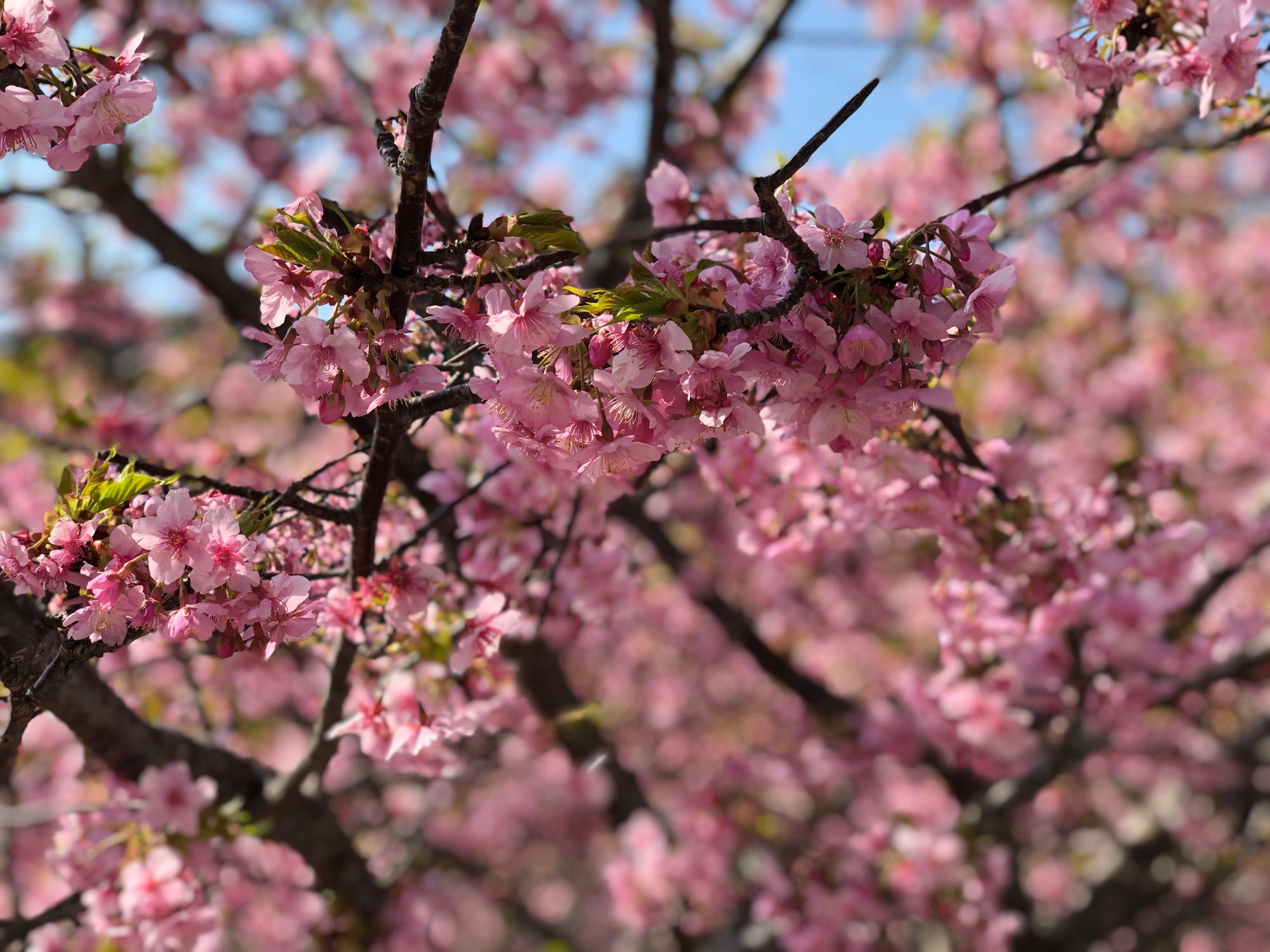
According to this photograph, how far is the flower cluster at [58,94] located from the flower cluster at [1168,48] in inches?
71.4

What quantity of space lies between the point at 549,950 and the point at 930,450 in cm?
366

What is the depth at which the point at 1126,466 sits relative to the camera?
2.96 metres

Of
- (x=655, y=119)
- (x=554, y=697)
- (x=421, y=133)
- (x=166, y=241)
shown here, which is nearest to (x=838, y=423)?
(x=421, y=133)

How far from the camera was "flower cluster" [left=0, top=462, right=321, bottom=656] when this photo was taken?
4.76ft

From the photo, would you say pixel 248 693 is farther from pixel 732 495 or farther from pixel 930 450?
pixel 930 450

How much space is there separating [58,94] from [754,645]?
412cm

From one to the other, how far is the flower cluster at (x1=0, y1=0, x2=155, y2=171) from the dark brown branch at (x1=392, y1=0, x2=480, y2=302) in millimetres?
464

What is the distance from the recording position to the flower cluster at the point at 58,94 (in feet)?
4.55

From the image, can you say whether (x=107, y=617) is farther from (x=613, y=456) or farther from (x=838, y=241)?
(x=838, y=241)

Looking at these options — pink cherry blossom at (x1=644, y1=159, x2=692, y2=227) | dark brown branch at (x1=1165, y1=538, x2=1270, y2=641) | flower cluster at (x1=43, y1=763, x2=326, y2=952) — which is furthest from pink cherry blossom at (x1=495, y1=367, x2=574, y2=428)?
dark brown branch at (x1=1165, y1=538, x2=1270, y2=641)

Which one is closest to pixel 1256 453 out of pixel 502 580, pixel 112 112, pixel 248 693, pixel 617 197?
pixel 617 197

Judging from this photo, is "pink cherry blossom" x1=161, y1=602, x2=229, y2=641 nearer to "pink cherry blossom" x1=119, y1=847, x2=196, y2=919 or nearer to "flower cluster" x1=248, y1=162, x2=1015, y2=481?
"flower cluster" x1=248, y1=162, x2=1015, y2=481

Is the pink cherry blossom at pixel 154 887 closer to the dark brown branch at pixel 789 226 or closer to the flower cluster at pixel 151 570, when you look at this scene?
the flower cluster at pixel 151 570

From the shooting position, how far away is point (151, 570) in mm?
1439
